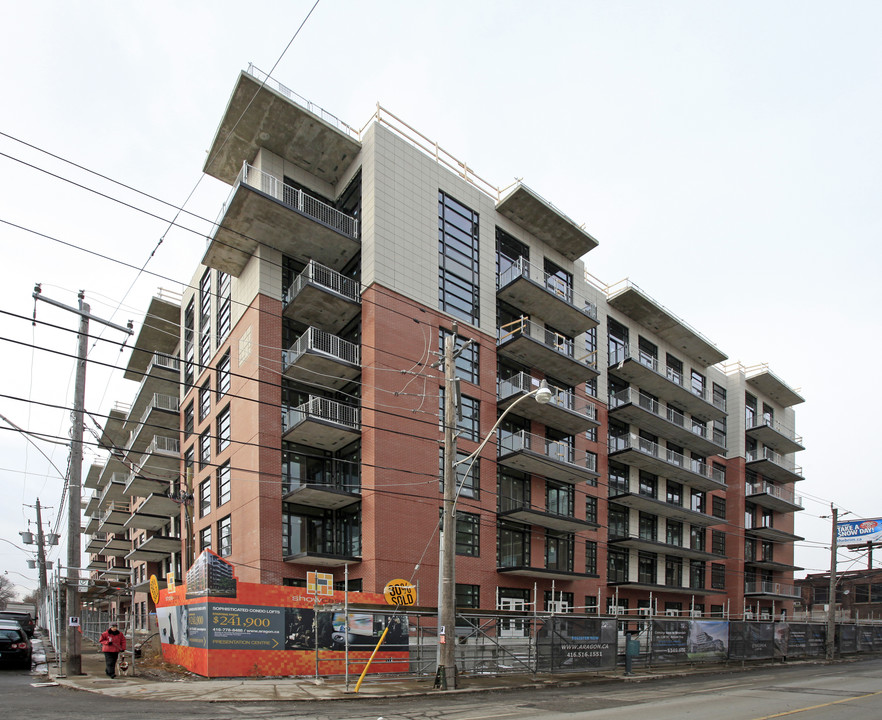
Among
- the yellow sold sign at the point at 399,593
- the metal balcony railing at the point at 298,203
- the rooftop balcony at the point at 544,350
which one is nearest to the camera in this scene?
the yellow sold sign at the point at 399,593

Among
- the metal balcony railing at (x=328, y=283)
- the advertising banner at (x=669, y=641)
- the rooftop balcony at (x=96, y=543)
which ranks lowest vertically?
the rooftop balcony at (x=96, y=543)

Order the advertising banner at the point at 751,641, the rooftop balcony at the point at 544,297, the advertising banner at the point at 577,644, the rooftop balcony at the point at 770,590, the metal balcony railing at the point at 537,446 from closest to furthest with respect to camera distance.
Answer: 1. the advertising banner at the point at 577,644
2. the advertising banner at the point at 751,641
3. the metal balcony railing at the point at 537,446
4. the rooftop balcony at the point at 544,297
5. the rooftop balcony at the point at 770,590

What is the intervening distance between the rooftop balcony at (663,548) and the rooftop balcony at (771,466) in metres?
9.11

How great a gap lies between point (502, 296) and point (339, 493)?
1337 centimetres

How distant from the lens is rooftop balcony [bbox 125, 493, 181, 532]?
142 ft

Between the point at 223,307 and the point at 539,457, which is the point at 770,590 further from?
the point at 223,307

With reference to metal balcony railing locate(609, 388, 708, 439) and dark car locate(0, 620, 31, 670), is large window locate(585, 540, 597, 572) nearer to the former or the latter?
metal balcony railing locate(609, 388, 708, 439)

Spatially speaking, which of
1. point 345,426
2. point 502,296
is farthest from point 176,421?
point 502,296

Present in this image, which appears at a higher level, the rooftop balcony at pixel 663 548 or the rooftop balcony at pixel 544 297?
the rooftop balcony at pixel 544 297

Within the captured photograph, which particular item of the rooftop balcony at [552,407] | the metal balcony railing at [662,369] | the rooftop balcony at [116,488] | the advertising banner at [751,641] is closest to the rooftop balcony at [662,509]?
the rooftop balcony at [552,407]

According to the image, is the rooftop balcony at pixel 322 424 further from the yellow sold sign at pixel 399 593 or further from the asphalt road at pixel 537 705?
the asphalt road at pixel 537 705

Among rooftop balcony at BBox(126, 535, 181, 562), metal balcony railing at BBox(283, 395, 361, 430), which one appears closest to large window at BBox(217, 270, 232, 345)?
metal balcony railing at BBox(283, 395, 361, 430)

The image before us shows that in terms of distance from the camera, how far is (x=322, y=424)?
26641 mm

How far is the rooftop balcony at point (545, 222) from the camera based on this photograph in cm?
3381
